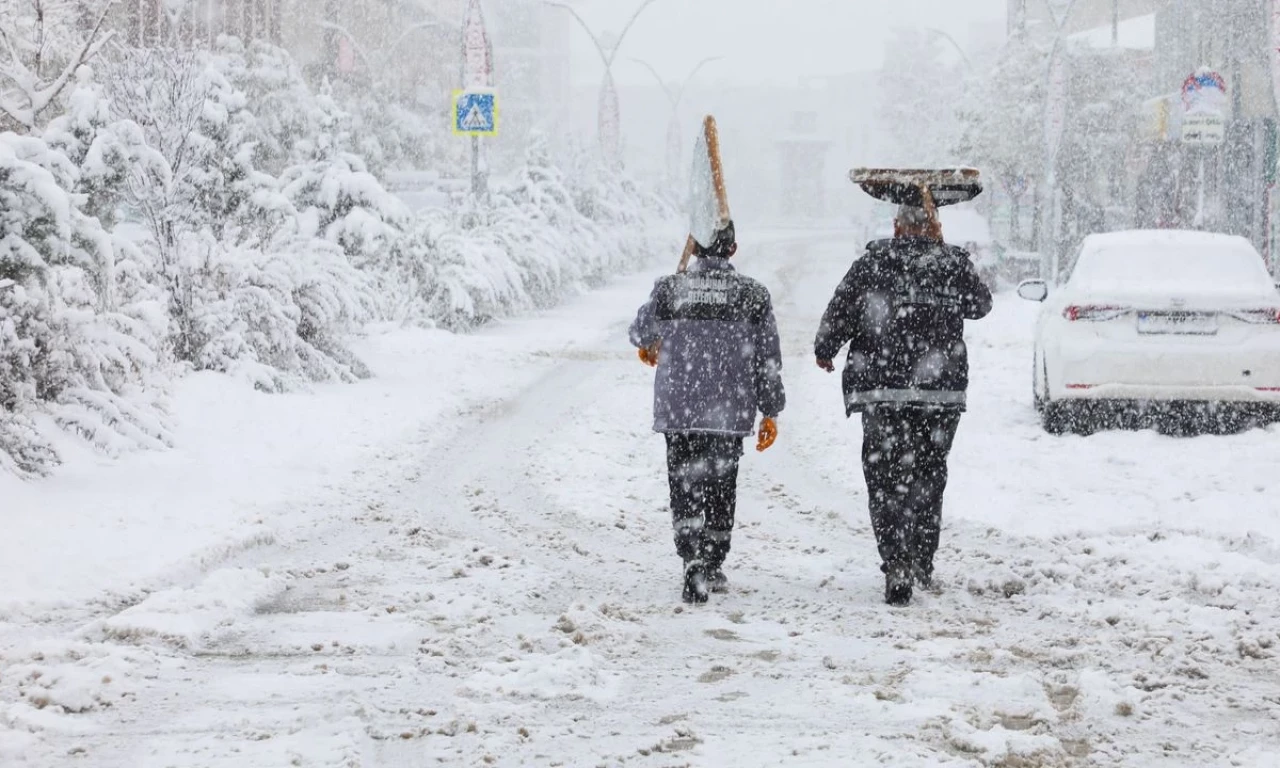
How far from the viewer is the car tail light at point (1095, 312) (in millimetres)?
10375

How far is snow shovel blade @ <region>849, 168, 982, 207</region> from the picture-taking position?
6.13 meters

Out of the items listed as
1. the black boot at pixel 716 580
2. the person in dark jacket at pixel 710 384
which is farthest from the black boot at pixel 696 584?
the black boot at pixel 716 580

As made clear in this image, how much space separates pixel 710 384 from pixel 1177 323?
17.8 feet

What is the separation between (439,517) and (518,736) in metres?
3.78

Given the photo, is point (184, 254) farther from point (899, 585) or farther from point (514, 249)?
point (514, 249)

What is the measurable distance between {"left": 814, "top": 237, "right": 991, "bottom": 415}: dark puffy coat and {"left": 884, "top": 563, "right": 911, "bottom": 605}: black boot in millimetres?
700

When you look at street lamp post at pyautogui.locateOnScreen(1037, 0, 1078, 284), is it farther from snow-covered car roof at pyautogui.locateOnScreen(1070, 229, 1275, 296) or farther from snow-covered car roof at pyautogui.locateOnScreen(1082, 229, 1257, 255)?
snow-covered car roof at pyautogui.locateOnScreen(1070, 229, 1275, 296)

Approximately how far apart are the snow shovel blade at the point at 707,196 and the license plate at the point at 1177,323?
5.04 meters

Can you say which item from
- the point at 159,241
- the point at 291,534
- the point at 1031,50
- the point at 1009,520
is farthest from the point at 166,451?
the point at 1031,50

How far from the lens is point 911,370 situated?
6152mm

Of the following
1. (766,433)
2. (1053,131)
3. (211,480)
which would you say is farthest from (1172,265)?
(1053,131)

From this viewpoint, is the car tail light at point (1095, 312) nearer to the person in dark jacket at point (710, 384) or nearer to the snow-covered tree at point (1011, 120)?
the person in dark jacket at point (710, 384)

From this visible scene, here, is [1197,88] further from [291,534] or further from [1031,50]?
[1031,50]

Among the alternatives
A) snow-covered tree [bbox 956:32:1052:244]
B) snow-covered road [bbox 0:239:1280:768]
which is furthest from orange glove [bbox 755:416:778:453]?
snow-covered tree [bbox 956:32:1052:244]
